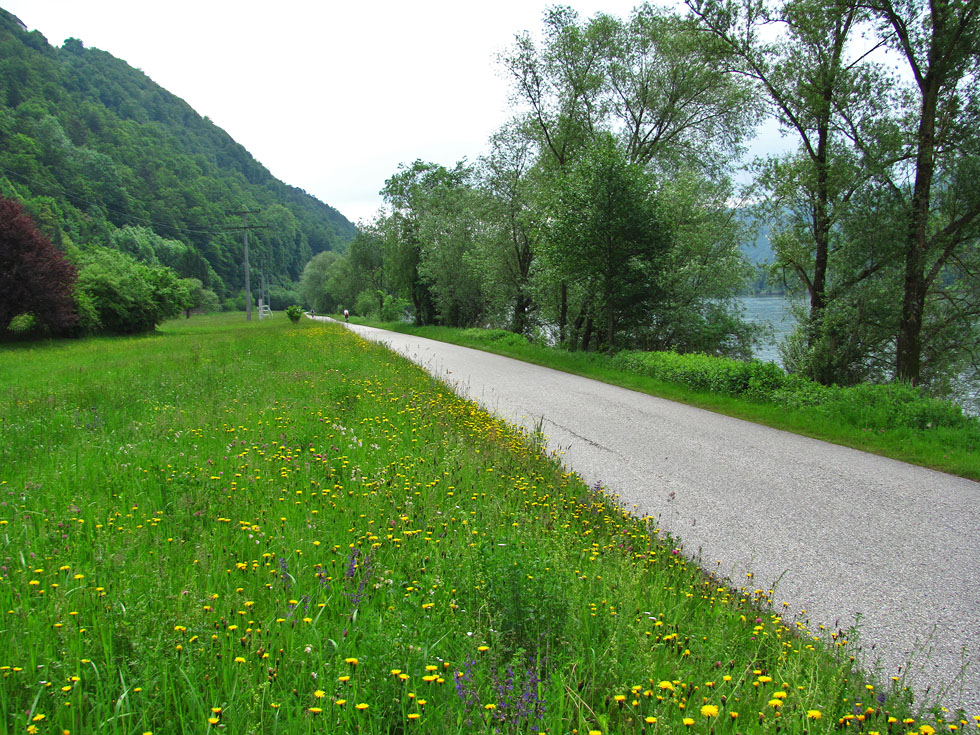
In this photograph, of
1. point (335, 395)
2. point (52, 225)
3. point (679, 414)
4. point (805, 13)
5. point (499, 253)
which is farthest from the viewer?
point (52, 225)

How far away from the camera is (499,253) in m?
28.7

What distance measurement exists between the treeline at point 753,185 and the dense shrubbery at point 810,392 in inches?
197

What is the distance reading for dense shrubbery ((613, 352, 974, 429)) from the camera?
27.4 feet

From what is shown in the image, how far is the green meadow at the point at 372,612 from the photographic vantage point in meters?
2.14

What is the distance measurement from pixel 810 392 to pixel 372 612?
391 inches

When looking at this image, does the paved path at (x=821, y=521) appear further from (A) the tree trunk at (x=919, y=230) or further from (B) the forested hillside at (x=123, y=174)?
(B) the forested hillside at (x=123, y=174)

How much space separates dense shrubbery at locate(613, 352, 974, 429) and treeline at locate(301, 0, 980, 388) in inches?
197

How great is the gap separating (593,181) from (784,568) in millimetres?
15088

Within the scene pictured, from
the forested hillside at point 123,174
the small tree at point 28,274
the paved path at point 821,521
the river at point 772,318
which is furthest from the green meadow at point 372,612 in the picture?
the forested hillside at point 123,174

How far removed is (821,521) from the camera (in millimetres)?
4840

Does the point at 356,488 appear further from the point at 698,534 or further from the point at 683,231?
the point at 683,231

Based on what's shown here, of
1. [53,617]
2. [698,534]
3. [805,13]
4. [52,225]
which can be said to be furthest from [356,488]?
[52,225]

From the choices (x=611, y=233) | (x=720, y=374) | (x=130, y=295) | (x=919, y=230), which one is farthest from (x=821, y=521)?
(x=130, y=295)

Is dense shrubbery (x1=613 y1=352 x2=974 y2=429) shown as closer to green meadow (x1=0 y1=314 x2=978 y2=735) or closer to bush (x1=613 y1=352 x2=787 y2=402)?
bush (x1=613 y1=352 x2=787 y2=402)
